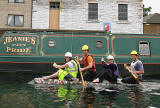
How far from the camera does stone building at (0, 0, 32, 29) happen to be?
67.4 ft

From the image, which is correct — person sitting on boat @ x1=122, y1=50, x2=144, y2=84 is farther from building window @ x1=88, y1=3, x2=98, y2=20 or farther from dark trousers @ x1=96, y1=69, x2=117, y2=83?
building window @ x1=88, y1=3, x2=98, y2=20

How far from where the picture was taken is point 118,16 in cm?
2083

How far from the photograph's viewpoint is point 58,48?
1323 cm

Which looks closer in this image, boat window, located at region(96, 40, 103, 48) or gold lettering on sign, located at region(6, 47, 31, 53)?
gold lettering on sign, located at region(6, 47, 31, 53)

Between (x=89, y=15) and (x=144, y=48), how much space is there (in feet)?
27.3

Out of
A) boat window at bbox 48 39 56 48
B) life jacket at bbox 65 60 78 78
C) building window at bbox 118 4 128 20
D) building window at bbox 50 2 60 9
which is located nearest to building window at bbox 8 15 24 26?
building window at bbox 50 2 60 9

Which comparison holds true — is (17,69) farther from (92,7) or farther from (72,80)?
(92,7)

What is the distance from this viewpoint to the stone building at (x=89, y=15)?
20.4 meters

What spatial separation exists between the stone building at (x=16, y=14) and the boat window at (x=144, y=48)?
438 inches

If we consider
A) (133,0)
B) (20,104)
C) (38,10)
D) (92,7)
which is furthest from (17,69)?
(133,0)

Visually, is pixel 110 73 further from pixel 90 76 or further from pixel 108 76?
pixel 90 76

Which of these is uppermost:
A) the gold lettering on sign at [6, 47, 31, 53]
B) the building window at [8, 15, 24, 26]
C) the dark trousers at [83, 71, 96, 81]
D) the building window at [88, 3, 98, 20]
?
the building window at [88, 3, 98, 20]

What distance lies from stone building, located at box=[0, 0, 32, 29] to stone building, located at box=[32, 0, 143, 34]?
2.02 feet

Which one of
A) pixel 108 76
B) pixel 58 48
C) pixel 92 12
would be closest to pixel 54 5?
pixel 92 12
